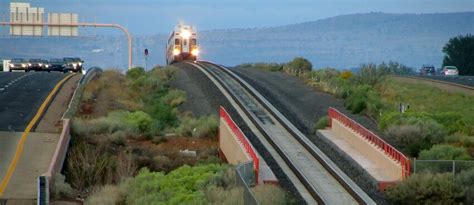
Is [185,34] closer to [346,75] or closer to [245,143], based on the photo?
[346,75]

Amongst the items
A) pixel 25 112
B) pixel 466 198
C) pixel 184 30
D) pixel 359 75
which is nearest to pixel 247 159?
pixel 466 198

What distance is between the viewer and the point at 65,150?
32125 mm

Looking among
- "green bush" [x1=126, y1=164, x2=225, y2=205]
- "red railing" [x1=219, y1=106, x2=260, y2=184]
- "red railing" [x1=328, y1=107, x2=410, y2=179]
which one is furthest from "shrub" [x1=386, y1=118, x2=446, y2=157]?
"green bush" [x1=126, y1=164, x2=225, y2=205]

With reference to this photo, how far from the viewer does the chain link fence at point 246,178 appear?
794 inches

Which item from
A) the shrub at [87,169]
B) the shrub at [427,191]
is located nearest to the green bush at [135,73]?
the shrub at [87,169]

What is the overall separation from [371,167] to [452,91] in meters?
29.5

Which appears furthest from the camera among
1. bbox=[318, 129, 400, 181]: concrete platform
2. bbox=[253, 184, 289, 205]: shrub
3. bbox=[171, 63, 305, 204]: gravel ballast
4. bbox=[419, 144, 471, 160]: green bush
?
bbox=[419, 144, 471, 160]: green bush

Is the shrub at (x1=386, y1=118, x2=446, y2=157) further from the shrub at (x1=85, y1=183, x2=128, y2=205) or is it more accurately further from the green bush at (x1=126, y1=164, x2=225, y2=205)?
the shrub at (x1=85, y1=183, x2=128, y2=205)

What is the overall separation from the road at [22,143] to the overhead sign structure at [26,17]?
33.7m

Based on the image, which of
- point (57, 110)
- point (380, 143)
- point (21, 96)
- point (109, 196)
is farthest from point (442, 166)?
point (21, 96)

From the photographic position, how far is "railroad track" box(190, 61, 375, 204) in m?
26.1

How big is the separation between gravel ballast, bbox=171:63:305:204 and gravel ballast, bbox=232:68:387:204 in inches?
77.5

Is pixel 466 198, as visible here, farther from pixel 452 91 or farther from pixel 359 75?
pixel 359 75

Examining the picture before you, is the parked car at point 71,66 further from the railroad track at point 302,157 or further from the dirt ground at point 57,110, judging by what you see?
the railroad track at point 302,157
